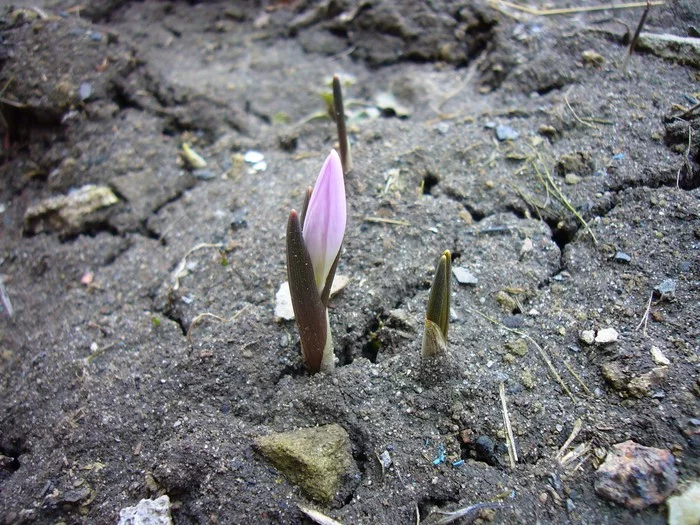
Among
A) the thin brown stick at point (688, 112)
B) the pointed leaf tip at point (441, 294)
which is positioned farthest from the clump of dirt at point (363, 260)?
the pointed leaf tip at point (441, 294)

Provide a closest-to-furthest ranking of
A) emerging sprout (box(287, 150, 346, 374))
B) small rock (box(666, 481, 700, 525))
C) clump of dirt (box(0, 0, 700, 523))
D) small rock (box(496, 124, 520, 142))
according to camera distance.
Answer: small rock (box(666, 481, 700, 525))
emerging sprout (box(287, 150, 346, 374))
clump of dirt (box(0, 0, 700, 523))
small rock (box(496, 124, 520, 142))

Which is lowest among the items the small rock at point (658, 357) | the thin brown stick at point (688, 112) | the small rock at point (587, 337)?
the small rock at point (587, 337)

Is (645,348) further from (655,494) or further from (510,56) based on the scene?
(510,56)

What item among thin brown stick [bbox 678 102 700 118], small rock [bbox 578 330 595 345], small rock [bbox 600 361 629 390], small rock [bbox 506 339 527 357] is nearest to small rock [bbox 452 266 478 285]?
small rock [bbox 506 339 527 357]

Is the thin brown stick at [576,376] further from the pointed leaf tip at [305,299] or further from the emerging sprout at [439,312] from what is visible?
the pointed leaf tip at [305,299]

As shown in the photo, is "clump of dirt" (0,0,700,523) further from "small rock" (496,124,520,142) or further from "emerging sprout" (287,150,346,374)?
"emerging sprout" (287,150,346,374)

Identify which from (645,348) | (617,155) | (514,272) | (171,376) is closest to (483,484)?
(645,348)

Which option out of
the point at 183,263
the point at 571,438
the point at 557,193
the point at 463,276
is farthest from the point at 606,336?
the point at 183,263

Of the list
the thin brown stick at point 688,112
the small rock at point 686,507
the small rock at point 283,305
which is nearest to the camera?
the small rock at point 686,507
